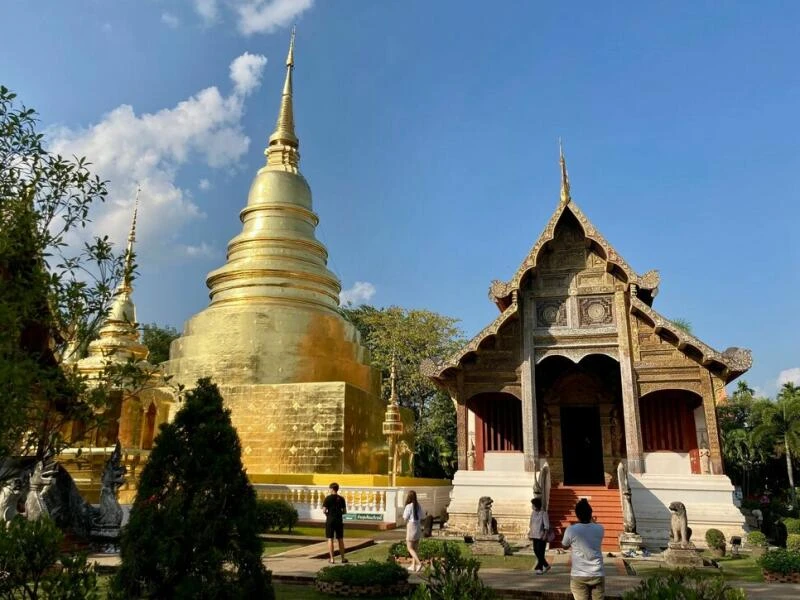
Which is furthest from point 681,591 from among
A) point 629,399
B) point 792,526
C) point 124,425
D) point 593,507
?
point 124,425

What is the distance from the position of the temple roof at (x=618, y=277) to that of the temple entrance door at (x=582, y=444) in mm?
3457

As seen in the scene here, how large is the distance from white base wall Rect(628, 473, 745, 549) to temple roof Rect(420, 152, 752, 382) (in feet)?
8.00

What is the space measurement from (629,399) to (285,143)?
1911 centimetres

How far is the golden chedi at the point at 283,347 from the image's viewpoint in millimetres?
19938

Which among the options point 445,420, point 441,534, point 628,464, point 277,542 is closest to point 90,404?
point 277,542

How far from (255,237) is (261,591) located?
67.4ft

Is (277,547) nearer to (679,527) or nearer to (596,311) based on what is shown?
(679,527)

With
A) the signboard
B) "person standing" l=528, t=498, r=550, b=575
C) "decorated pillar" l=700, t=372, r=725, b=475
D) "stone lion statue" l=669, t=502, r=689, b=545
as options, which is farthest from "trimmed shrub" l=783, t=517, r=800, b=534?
the signboard

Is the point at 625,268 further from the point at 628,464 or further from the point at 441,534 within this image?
the point at 441,534

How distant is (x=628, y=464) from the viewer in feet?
47.1

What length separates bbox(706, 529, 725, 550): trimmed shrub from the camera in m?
12.4

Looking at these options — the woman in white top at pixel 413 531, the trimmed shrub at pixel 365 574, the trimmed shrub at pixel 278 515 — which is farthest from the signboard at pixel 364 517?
the trimmed shrub at pixel 365 574

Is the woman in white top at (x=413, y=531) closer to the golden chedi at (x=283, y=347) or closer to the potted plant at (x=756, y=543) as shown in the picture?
the potted plant at (x=756, y=543)

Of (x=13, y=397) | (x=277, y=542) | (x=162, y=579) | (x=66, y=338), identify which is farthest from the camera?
(x=277, y=542)
